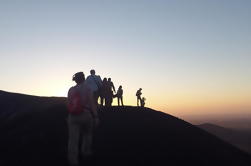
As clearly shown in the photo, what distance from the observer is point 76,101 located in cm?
1537

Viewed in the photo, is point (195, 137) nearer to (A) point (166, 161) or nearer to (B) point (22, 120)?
(A) point (166, 161)

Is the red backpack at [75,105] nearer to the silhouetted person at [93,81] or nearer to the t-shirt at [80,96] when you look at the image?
the t-shirt at [80,96]

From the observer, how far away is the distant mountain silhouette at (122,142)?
18922 millimetres

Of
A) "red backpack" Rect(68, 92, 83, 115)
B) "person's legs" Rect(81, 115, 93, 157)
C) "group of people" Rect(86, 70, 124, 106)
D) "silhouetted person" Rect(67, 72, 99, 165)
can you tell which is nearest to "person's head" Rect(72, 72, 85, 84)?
"silhouetted person" Rect(67, 72, 99, 165)

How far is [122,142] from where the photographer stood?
832 inches

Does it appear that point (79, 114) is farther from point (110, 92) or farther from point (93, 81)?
point (110, 92)

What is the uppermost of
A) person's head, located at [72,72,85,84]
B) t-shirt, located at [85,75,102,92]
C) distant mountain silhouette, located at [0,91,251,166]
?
t-shirt, located at [85,75,102,92]

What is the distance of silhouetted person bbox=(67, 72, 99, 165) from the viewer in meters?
15.3

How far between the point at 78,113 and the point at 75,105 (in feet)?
0.99

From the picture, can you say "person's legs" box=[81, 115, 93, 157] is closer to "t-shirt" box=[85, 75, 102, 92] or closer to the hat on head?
the hat on head

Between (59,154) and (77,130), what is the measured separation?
13.0 ft

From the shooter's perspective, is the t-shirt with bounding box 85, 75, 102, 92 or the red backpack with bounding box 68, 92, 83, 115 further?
the t-shirt with bounding box 85, 75, 102, 92

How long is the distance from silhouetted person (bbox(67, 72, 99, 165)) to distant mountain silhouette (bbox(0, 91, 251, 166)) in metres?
2.03

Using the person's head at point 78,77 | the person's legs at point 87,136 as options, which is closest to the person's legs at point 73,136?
the person's legs at point 87,136
